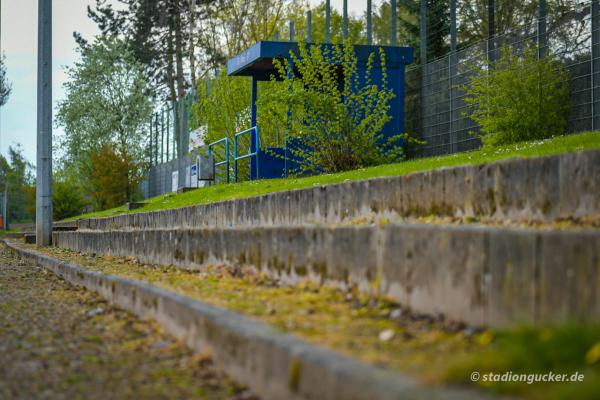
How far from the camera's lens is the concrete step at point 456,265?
2.75 meters

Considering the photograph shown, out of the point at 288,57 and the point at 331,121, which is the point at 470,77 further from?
the point at 288,57

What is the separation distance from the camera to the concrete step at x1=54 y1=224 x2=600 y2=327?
9.02 ft

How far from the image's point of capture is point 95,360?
13.2 ft

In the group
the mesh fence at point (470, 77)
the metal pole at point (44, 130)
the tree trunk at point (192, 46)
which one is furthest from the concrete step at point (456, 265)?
the tree trunk at point (192, 46)

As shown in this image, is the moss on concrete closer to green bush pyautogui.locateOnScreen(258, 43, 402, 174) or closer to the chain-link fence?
the chain-link fence

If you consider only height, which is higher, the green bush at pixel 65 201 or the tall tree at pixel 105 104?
the tall tree at pixel 105 104

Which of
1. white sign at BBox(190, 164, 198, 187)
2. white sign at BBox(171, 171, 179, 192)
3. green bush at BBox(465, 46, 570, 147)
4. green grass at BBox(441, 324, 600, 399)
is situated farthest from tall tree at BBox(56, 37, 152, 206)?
green grass at BBox(441, 324, 600, 399)

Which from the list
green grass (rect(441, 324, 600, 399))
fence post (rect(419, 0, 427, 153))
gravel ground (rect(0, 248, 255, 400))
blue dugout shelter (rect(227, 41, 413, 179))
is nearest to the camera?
green grass (rect(441, 324, 600, 399))

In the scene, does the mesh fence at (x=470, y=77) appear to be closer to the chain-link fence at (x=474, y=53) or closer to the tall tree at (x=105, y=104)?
the chain-link fence at (x=474, y=53)

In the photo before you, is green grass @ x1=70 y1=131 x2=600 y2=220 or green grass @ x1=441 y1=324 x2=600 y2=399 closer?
green grass @ x1=441 y1=324 x2=600 y2=399

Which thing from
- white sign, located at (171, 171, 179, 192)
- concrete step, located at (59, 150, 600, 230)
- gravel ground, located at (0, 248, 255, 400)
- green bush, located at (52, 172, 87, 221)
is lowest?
gravel ground, located at (0, 248, 255, 400)

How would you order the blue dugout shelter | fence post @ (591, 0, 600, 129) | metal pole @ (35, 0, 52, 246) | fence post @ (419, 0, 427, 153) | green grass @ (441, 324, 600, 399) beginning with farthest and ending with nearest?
the blue dugout shelter, fence post @ (419, 0, 427, 153), metal pole @ (35, 0, 52, 246), fence post @ (591, 0, 600, 129), green grass @ (441, 324, 600, 399)

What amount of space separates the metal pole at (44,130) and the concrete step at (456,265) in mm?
11783

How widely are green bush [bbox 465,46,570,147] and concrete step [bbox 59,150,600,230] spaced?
21.8 feet
